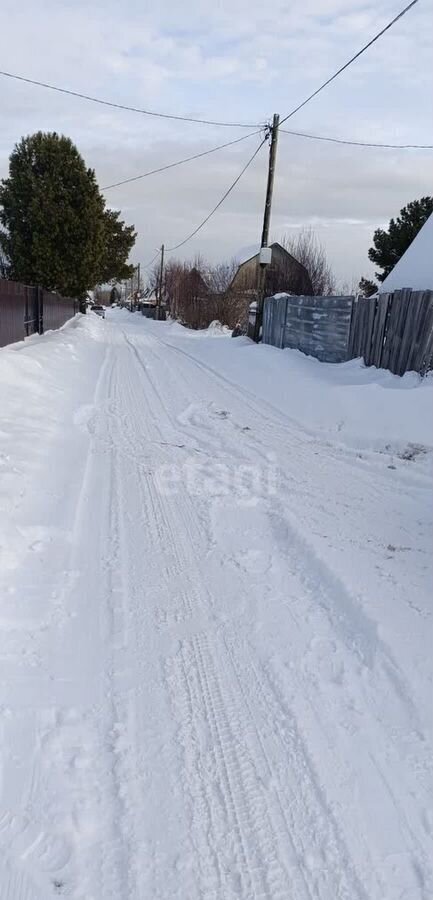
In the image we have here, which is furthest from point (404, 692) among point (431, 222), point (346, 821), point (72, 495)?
point (431, 222)

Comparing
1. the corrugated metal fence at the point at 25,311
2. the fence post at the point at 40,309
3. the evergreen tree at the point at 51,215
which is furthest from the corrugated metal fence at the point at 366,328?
the evergreen tree at the point at 51,215

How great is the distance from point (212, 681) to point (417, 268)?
14417 millimetres

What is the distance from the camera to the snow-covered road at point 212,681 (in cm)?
204

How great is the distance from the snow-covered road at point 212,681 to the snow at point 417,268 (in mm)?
9428

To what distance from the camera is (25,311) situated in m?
17.3

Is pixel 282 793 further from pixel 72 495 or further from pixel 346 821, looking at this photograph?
pixel 72 495

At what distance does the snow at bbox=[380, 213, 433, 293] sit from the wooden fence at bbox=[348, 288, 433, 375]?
2716mm

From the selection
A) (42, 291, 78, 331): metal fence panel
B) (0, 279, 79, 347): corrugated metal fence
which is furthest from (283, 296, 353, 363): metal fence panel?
(42, 291, 78, 331): metal fence panel

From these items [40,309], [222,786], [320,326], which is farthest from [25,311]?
[222,786]

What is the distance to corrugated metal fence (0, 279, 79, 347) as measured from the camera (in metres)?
13.9

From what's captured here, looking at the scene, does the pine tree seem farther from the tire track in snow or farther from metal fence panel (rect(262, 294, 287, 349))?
the tire track in snow

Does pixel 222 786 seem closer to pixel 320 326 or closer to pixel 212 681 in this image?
pixel 212 681

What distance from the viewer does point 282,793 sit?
230cm

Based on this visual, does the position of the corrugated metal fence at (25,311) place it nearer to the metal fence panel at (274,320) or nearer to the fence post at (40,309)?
the fence post at (40,309)
